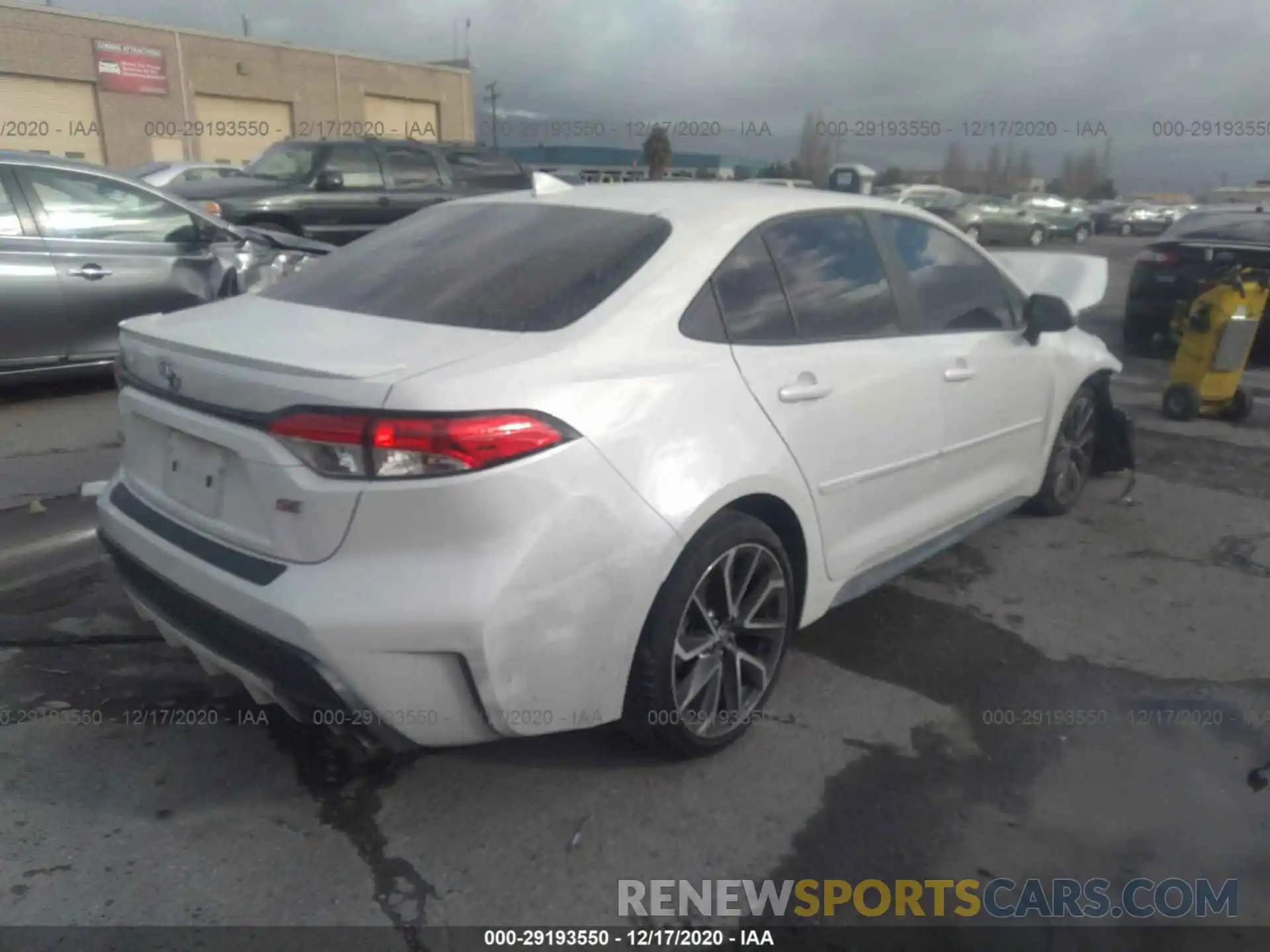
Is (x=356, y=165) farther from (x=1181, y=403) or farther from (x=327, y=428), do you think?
(x=327, y=428)

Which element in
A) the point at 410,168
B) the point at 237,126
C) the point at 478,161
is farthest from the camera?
the point at 237,126

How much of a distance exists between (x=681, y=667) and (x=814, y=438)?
0.82 metres

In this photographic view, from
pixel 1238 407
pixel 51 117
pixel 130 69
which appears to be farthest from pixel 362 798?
pixel 130 69

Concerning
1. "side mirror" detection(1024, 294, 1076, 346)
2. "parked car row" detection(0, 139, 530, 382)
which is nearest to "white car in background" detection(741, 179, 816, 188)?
"side mirror" detection(1024, 294, 1076, 346)

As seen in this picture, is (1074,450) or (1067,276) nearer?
(1074,450)

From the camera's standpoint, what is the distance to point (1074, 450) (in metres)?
5.23

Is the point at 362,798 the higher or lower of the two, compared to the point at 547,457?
lower

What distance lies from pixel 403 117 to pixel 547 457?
42041 mm

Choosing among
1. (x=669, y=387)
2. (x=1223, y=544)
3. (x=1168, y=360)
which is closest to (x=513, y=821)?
(x=669, y=387)

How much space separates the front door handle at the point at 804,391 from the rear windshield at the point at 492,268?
1.87 ft

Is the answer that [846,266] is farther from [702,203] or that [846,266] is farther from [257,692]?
[257,692]

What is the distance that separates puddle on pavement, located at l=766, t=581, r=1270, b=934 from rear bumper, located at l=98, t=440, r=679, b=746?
31.0 inches

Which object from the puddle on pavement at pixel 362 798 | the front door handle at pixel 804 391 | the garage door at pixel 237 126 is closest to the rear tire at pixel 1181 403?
the front door handle at pixel 804 391

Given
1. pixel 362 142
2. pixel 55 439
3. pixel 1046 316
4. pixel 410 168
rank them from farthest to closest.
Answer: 1. pixel 410 168
2. pixel 362 142
3. pixel 55 439
4. pixel 1046 316
